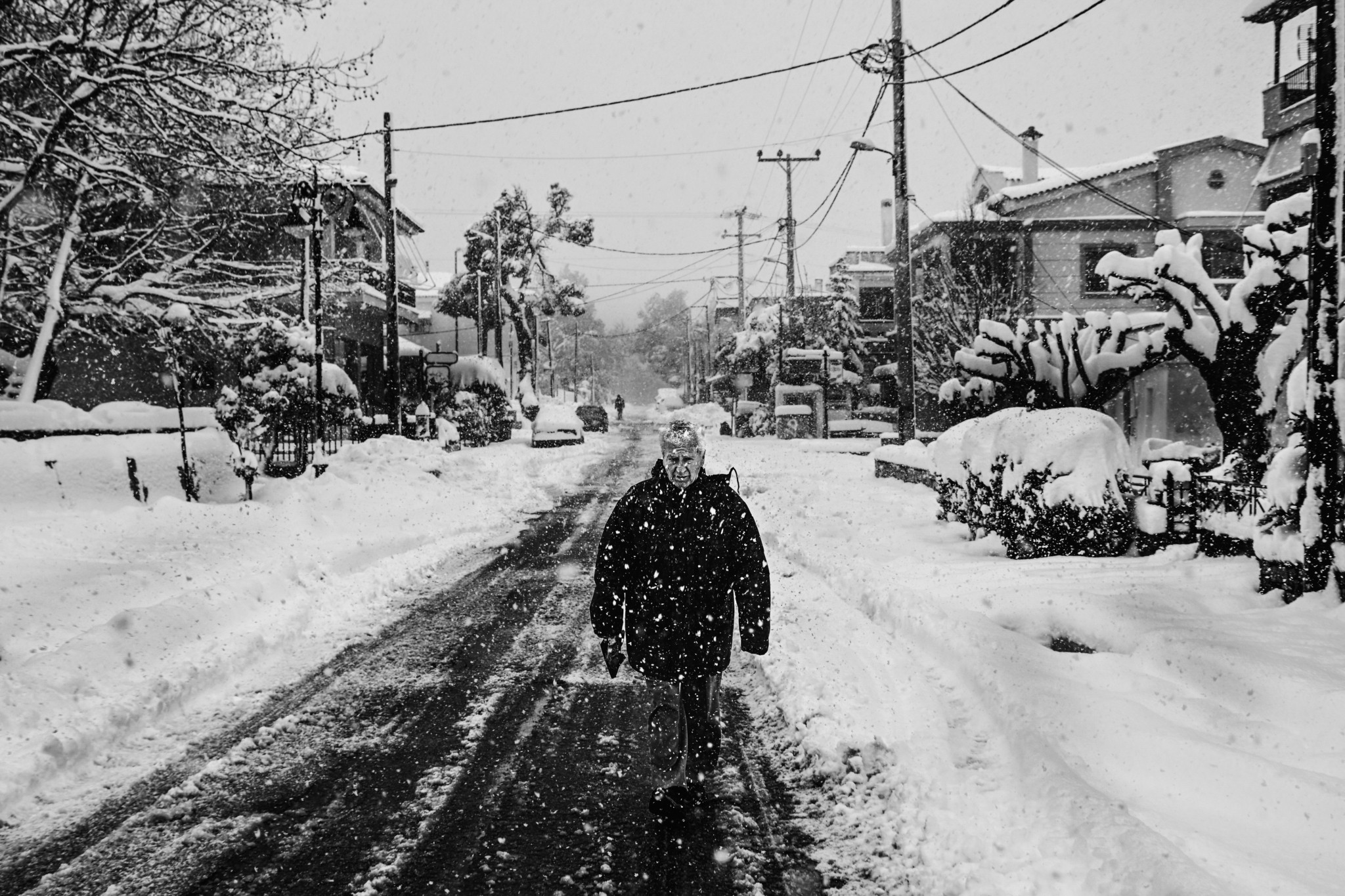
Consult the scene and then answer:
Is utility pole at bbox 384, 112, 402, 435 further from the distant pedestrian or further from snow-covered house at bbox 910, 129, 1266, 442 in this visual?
the distant pedestrian

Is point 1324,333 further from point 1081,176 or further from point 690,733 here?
point 1081,176

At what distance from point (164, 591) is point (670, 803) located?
19.2 feet

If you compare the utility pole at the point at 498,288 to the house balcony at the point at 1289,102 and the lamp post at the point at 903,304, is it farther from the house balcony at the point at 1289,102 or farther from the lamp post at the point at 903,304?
the house balcony at the point at 1289,102

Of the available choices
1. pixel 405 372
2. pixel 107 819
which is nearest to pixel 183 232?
pixel 107 819

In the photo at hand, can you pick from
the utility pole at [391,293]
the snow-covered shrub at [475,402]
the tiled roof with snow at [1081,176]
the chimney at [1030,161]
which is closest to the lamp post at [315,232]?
the utility pole at [391,293]

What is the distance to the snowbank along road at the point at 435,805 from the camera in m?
3.30

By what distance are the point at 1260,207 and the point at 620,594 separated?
94.2 feet

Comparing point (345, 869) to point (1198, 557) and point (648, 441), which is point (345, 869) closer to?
point (1198, 557)

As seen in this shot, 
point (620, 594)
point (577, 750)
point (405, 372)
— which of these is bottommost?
point (577, 750)

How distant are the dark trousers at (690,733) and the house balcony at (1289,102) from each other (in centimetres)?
2184

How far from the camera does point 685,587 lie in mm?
3938

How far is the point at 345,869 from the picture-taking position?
132 inches

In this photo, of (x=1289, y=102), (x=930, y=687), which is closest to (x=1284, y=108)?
(x=1289, y=102)

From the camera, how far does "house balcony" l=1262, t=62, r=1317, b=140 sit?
64.1ft
